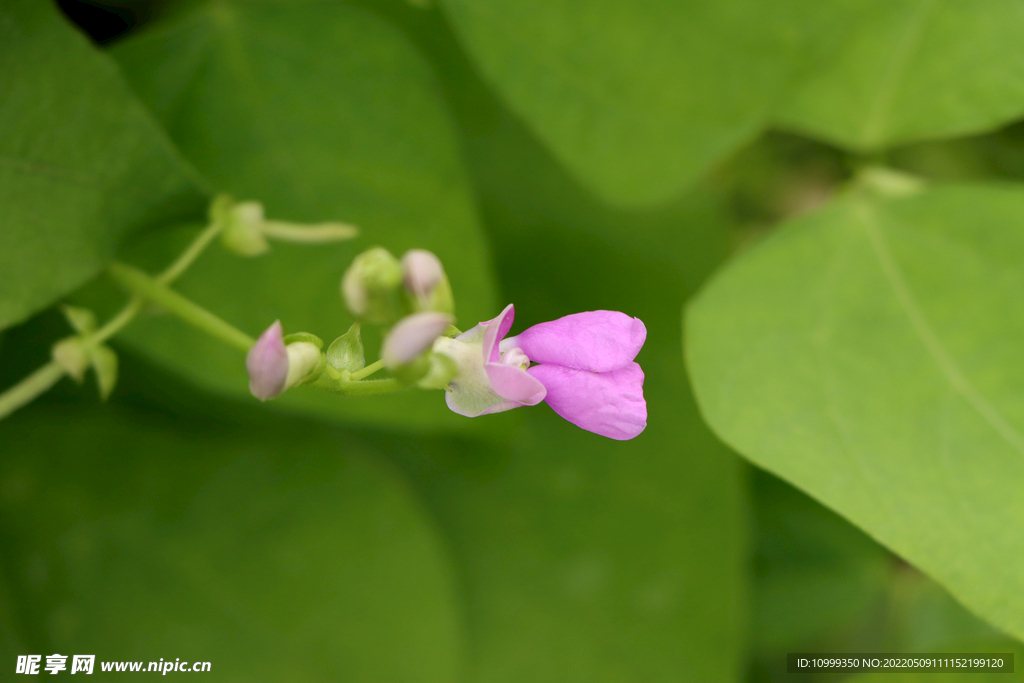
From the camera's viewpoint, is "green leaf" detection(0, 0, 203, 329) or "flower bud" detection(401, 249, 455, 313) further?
"green leaf" detection(0, 0, 203, 329)

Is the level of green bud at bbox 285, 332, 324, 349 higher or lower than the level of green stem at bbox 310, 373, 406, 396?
higher

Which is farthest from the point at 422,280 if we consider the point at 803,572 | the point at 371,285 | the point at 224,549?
the point at 803,572

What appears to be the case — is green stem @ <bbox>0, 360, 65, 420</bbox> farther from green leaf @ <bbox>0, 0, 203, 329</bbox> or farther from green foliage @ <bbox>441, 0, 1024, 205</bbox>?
green foliage @ <bbox>441, 0, 1024, 205</bbox>

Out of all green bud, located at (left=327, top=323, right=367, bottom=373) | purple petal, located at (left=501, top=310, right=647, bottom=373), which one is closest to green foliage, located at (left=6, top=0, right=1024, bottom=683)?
green bud, located at (left=327, top=323, right=367, bottom=373)

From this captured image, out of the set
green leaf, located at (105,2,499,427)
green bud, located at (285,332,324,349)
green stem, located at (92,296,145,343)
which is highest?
green leaf, located at (105,2,499,427)

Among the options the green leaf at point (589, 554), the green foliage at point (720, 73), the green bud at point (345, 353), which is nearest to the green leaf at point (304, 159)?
the green foliage at point (720, 73)

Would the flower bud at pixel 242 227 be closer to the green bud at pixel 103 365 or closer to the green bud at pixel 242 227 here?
the green bud at pixel 242 227

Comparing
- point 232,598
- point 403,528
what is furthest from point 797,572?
point 232,598

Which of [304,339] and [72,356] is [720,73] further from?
[72,356]
